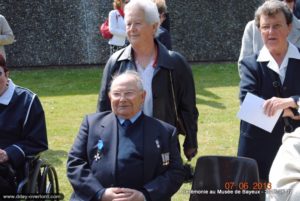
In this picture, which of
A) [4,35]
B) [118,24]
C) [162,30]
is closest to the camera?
[162,30]

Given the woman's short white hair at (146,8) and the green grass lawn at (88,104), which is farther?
the green grass lawn at (88,104)

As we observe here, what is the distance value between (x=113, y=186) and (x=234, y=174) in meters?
0.85

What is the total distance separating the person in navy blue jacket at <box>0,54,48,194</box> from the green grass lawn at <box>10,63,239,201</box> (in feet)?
4.20

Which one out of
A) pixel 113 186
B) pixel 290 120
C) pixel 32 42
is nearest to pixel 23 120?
pixel 113 186

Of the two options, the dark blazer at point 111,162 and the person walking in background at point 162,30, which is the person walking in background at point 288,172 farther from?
the person walking in background at point 162,30

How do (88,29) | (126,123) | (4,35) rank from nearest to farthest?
1. (126,123)
2. (4,35)
3. (88,29)

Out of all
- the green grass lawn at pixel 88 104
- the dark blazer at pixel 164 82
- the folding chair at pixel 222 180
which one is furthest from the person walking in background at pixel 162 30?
the folding chair at pixel 222 180

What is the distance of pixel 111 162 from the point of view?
395 cm

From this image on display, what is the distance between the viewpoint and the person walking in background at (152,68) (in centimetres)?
450

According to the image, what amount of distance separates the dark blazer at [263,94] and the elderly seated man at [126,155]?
672 millimetres

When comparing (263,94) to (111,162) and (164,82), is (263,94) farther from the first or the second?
(111,162)

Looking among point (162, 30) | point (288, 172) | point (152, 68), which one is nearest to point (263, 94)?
point (152, 68)

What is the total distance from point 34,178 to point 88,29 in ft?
37.7

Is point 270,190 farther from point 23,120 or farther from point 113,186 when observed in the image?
point 23,120
